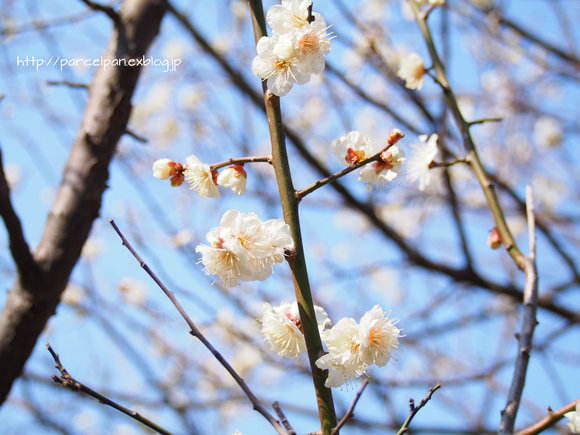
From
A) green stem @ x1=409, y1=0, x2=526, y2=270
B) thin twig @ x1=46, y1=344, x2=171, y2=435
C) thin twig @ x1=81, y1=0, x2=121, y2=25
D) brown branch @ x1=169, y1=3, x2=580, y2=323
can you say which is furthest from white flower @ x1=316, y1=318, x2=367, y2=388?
brown branch @ x1=169, y1=3, x2=580, y2=323

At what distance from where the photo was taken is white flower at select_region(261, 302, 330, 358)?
98 centimetres

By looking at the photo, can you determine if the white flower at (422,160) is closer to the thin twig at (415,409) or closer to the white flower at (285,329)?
the white flower at (285,329)

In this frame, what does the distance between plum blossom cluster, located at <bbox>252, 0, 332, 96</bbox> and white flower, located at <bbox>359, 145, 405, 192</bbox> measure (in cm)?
25

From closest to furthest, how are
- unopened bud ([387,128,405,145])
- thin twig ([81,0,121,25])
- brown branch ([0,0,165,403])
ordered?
unopened bud ([387,128,405,145]) < brown branch ([0,0,165,403]) < thin twig ([81,0,121,25])

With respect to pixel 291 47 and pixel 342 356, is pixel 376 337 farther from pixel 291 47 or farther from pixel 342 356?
pixel 291 47

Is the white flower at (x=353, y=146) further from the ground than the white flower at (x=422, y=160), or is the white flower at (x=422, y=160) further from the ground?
the white flower at (x=422, y=160)

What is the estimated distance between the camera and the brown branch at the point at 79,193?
1.41 meters

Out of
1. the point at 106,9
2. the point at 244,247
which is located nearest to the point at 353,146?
the point at 244,247

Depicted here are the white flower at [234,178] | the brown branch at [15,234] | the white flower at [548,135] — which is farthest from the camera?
the white flower at [548,135]

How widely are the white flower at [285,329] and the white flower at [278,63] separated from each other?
434mm

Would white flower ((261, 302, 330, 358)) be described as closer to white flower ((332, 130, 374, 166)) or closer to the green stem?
white flower ((332, 130, 374, 166))

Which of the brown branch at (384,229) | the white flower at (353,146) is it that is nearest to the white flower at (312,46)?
the white flower at (353,146)

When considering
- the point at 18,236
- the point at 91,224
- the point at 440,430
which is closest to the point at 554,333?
the point at 440,430

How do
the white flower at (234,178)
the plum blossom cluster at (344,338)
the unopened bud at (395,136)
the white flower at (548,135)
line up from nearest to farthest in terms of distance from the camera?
1. the plum blossom cluster at (344,338)
2. the unopened bud at (395,136)
3. the white flower at (234,178)
4. the white flower at (548,135)
